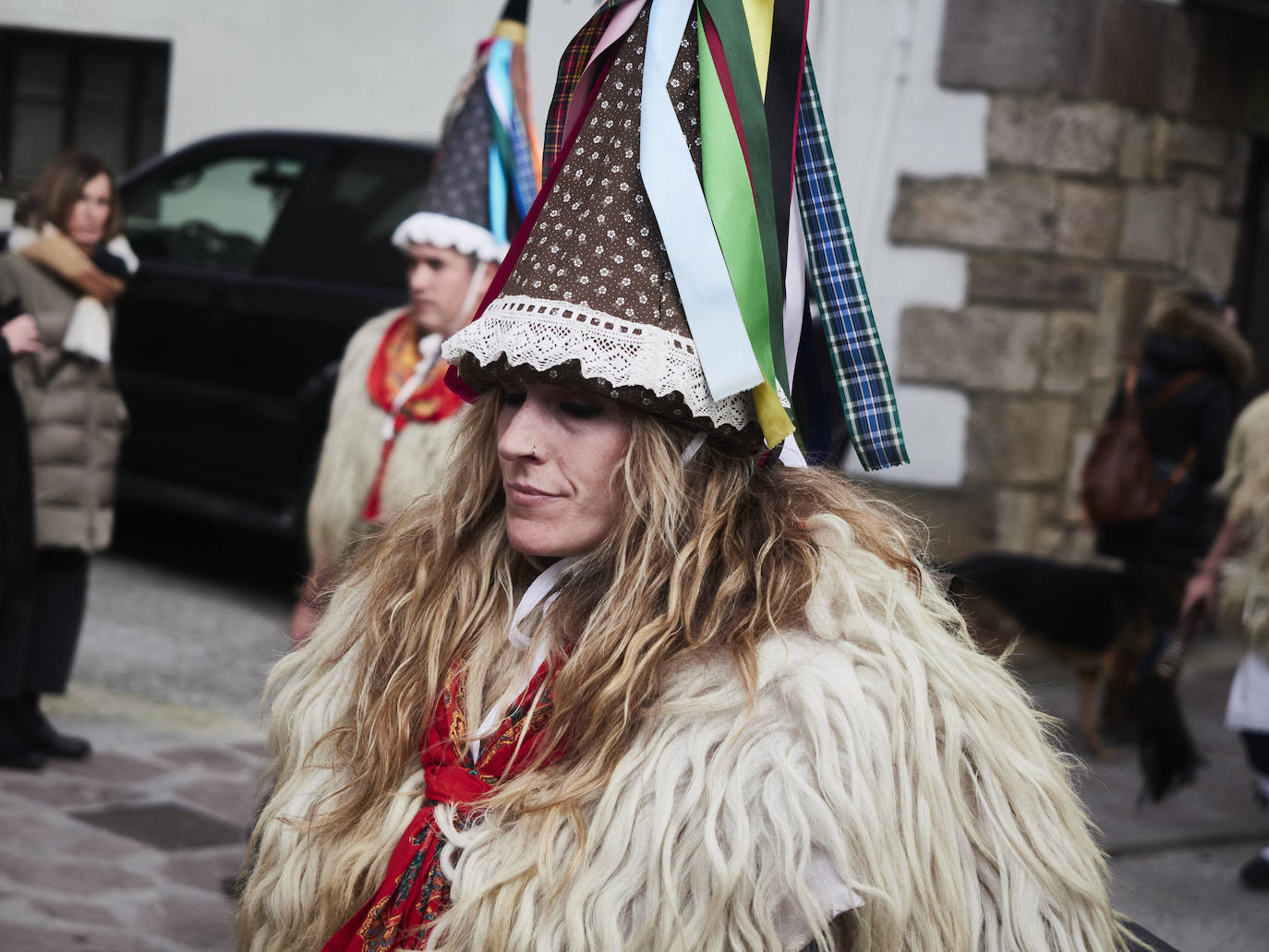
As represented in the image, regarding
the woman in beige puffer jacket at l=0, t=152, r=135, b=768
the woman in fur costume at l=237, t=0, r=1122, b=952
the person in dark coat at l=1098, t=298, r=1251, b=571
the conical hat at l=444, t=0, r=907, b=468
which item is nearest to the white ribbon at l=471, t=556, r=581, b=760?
the woman in fur costume at l=237, t=0, r=1122, b=952

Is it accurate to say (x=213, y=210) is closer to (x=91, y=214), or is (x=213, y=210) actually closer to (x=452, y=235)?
(x=91, y=214)

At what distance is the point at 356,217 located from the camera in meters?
6.34

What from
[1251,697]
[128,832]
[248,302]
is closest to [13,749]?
[128,832]

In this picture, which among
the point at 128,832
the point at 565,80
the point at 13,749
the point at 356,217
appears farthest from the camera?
the point at 356,217

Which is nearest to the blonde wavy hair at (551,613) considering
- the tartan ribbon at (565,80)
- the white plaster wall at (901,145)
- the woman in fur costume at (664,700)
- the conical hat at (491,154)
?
the woman in fur costume at (664,700)

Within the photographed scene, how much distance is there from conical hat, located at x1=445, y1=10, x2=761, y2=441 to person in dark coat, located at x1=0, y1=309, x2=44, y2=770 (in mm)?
2949

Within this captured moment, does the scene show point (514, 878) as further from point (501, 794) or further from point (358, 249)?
point (358, 249)

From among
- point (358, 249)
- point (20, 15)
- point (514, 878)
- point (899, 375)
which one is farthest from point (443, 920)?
point (20, 15)

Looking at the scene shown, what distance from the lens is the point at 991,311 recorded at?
692cm

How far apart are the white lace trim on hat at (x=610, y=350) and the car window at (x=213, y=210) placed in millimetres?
5042

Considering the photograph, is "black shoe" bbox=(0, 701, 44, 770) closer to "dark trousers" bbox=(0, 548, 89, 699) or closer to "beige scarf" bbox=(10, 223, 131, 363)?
"dark trousers" bbox=(0, 548, 89, 699)

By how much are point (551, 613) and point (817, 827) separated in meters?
0.45

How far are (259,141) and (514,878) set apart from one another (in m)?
5.58

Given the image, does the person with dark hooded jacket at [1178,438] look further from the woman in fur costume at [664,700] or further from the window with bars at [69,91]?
the window with bars at [69,91]
